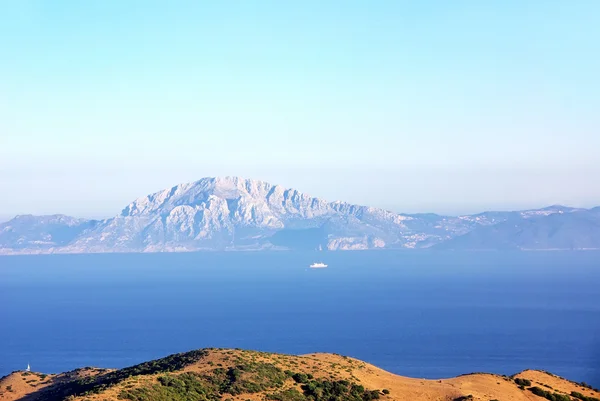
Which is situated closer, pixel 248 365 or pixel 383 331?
pixel 248 365

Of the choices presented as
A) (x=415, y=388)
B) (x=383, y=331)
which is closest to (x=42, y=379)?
(x=415, y=388)

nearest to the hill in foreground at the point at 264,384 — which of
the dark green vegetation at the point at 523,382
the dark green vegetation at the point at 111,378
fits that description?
the dark green vegetation at the point at 111,378

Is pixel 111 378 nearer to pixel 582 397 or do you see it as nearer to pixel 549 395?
pixel 549 395

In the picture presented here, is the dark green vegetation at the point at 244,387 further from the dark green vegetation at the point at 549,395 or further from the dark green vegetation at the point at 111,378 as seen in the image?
the dark green vegetation at the point at 549,395

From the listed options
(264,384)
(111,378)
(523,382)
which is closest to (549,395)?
(523,382)

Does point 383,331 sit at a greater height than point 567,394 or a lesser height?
lesser

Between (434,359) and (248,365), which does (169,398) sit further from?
(434,359)
